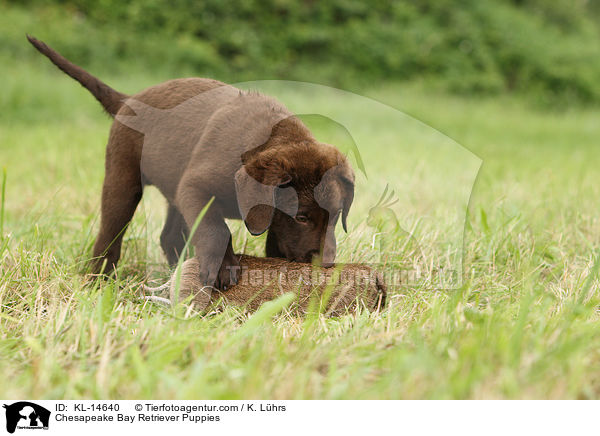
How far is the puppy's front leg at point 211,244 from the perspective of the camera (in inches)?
105

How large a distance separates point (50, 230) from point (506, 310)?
8.22 feet

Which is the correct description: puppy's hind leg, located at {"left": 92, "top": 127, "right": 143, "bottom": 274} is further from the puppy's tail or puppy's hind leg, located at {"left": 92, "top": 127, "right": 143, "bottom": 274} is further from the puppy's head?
the puppy's head

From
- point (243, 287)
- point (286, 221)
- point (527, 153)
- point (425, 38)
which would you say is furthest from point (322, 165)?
point (425, 38)

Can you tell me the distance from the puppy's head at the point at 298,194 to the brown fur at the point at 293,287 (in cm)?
9

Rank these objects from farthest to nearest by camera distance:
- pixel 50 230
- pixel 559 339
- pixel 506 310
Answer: pixel 50 230 < pixel 506 310 < pixel 559 339

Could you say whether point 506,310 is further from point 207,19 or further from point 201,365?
point 207,19

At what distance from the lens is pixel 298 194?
8.52 feet

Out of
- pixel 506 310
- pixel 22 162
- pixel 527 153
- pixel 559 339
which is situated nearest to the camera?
pixel 559 339

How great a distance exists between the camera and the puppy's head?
8.22ft

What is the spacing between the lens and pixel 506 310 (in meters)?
2.35

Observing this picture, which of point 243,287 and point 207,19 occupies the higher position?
point 207,19
